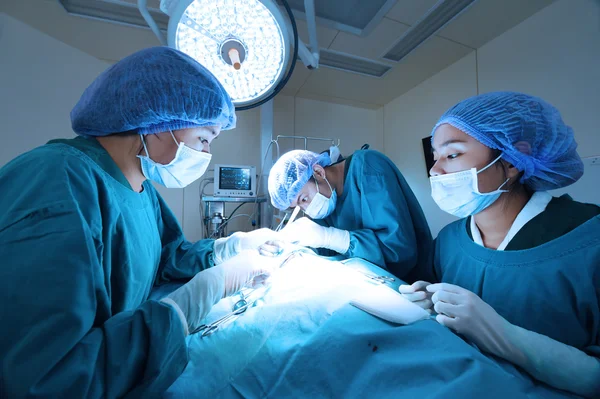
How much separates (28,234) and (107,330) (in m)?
0.22

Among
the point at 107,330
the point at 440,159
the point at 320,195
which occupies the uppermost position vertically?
the point at 440,159

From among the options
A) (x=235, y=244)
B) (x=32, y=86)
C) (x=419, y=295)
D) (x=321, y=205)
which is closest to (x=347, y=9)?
(x=321, y=205)

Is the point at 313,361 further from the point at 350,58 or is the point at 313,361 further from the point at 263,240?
the point at 350,58

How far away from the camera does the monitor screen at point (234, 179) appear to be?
7.47 ft

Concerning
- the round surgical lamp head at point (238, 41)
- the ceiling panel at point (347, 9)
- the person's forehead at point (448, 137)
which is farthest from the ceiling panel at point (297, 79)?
the person's forehead at point (448, 137)

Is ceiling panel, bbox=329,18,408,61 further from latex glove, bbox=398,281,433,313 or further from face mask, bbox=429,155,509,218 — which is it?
latex glove, bbox=398,281,433,313

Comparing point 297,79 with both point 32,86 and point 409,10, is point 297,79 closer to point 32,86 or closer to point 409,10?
point 409,10

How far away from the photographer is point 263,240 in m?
1.40

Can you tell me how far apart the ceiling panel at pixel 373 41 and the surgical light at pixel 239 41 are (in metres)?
1.42

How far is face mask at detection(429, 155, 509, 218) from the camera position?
2.97ft

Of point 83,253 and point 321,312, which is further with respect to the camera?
point 321,312

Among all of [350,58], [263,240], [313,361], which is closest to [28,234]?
[313,361]

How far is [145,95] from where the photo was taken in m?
0.72

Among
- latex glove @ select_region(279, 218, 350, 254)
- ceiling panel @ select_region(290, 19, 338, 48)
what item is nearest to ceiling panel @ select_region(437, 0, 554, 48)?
ceiling panel @ select_region(290, 19, 338, 48)
